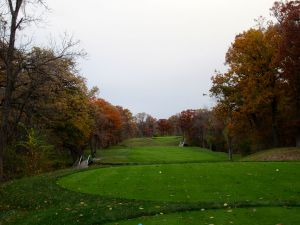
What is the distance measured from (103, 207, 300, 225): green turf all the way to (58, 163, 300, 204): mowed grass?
1.30 metres

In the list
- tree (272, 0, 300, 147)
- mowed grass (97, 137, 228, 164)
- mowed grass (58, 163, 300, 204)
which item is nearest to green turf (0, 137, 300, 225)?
mowed grass (58, 163, 300, 204)

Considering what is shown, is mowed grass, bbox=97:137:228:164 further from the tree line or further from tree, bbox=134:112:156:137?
tree, bbox=134:112:156:137

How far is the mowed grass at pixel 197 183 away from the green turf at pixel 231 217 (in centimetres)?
130

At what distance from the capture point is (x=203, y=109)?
296ft

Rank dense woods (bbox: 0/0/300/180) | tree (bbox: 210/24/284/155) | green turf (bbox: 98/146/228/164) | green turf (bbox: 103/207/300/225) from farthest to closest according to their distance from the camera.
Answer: green turf (bbox: 98/146/228/164) → tree (bbox: 210/24/284/155) → dense woods (bbox: 0/0/300/180) → green turf (bbox: 103/207/300/225)

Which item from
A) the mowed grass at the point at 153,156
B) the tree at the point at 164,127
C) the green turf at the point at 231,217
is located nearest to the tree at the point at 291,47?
the mowed grass at the point at 153,156

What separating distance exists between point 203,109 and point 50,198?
7687cm

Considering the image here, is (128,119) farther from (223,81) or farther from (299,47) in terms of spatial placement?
(299,47)

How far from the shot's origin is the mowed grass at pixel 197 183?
13.0 m

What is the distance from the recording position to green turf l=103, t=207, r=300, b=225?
8.92m

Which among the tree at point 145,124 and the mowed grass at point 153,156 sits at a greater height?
the tree at point 145,124

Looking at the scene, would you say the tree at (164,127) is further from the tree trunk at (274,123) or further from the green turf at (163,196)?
the green turf at (163,196)

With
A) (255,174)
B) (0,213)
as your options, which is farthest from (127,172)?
(0,213)

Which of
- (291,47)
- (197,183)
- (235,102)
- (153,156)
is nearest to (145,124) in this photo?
(153,156)
